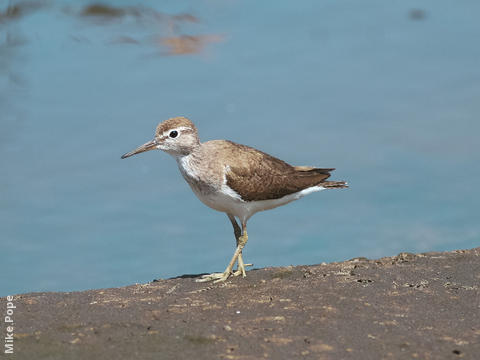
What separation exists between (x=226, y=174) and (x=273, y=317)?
224 centimetres

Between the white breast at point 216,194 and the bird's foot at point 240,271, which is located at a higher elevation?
the white breast at point 216,194

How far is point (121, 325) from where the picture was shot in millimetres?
7391

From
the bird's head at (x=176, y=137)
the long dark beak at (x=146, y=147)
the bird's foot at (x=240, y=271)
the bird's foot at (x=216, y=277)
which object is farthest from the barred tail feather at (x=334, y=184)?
the long dark beak at (x=146, y=147)

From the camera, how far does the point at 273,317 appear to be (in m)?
7.56

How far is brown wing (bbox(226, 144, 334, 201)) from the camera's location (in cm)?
933

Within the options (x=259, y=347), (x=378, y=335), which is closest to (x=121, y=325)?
(x=259, y=347)

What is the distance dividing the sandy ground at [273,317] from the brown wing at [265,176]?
1.01m

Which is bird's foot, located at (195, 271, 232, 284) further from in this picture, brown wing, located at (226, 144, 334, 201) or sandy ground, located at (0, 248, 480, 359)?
brown wing, located at (226, 144, 334, 201)

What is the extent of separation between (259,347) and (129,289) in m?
2.81

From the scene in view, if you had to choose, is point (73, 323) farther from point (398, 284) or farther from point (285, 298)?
point (398, 284)

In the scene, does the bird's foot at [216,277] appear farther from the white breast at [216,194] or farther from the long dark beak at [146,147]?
the long dark beak at [146,147]

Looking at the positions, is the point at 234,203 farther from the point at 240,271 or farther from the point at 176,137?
the point at 176,137

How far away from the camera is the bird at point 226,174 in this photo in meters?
9.23

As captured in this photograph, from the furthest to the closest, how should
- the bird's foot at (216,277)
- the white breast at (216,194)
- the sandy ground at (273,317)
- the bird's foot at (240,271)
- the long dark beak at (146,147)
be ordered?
the bird's foot at (240,271), the bird's foot at (216,277), the long dark beak at (146,147), the white breast at (216,194), the sandy ground at (273,317)
